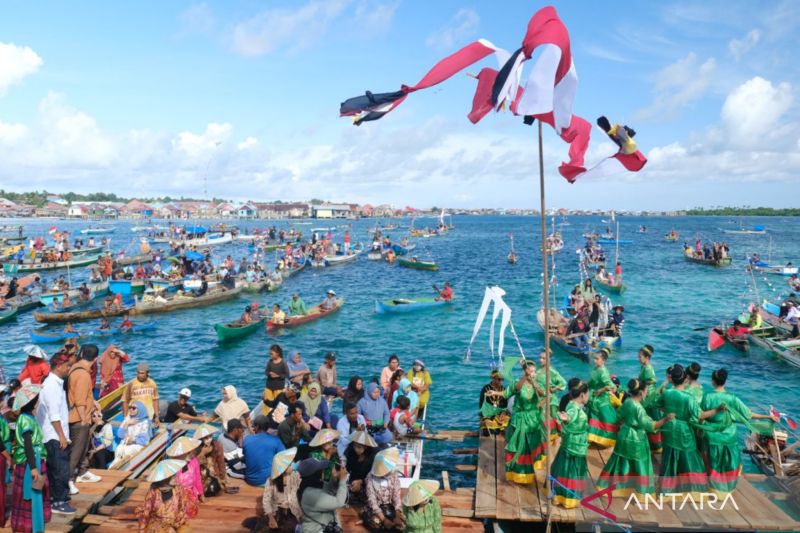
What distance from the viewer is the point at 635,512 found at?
806 centimetres

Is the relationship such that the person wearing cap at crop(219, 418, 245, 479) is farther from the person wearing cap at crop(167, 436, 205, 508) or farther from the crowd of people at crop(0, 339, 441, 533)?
the person wearing cap at crop(167, 436, 205, 508)

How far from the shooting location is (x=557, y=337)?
2564cm

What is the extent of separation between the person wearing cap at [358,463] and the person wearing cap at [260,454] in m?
1.63

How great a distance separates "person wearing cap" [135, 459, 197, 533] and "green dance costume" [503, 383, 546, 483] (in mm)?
5637

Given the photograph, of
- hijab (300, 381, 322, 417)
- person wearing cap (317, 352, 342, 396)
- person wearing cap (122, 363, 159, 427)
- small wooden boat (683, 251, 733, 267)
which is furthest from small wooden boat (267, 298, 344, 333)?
small wooden boat (683, 251, 733, 267)

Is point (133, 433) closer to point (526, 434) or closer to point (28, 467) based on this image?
point (28, 467)

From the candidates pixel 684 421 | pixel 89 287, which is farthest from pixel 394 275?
pixel 684 421

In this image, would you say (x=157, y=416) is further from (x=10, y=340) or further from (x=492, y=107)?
(x=10, y=340)

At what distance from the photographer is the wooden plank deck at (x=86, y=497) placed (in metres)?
8.11

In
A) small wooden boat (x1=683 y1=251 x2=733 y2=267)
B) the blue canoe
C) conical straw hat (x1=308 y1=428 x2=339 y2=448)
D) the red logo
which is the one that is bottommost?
the blue canoe

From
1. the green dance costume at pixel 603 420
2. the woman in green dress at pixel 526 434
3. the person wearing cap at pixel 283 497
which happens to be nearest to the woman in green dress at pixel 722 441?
the green dance costume at pixel 603 420

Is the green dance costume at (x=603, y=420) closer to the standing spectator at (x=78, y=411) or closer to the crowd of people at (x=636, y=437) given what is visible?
the crowd of people at (x=636, y=437)

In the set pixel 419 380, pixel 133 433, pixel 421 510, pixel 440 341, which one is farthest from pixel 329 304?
pixel 421 510

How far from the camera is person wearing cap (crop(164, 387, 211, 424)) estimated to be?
42.9 ft
